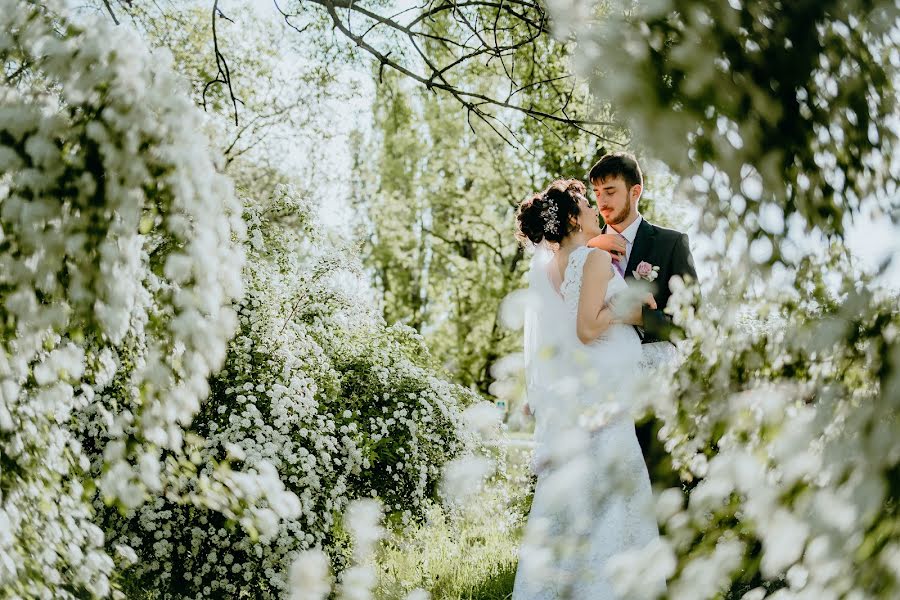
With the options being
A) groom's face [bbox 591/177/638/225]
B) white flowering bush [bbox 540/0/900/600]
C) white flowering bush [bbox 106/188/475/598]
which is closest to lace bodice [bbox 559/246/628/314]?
groom's face [bbox 591/177/638/225]

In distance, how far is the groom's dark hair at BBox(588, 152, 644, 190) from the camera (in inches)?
135

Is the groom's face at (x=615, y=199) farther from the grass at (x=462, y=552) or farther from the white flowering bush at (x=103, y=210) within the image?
the white flowering bush at (x=103, y=210)

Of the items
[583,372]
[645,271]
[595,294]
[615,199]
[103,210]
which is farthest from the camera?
[615,199]

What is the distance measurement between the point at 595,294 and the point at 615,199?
49cm

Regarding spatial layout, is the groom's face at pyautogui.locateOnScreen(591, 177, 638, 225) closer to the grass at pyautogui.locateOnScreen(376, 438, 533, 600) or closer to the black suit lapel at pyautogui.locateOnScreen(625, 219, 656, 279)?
the black suit lapel at pyautogui.locateOnScreen(625, 219, 656, 279)

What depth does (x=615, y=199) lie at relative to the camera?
349cm

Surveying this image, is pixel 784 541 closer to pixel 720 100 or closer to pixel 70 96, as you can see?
pixel 720 100

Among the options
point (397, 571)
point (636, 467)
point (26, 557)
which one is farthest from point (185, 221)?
point (397, 571)

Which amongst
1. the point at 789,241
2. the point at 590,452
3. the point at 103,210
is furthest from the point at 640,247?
the point at 103,210

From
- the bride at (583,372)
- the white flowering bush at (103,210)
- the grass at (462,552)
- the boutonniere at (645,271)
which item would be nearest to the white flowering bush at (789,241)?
the white flowering bush at (103,210)

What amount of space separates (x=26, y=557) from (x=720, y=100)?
1.68 m

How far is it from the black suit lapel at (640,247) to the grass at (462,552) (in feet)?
6.01

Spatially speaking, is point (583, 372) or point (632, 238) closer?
point (583, 372)

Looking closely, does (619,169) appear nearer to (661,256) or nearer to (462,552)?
(661,256)
